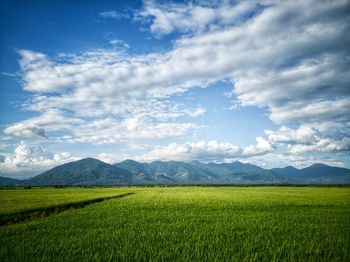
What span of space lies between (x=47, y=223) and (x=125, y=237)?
744 cm

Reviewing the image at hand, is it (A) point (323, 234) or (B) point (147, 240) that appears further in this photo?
(A) point (323, 234)

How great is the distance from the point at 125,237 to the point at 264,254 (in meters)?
6.35

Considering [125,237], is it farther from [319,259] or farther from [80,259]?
[319,259]

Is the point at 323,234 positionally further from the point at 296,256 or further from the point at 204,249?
the point at 204,249

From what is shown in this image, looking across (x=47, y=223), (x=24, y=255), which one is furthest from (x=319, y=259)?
(x=47, y=223)

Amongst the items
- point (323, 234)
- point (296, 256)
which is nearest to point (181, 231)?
point (296, 256)

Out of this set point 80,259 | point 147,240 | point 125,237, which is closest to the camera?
point 80,259

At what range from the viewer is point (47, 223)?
55.9 feet

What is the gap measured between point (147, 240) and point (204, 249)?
110 inches

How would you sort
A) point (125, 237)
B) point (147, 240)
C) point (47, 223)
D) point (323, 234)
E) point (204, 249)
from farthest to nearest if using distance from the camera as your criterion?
point (47, 223)
point (323, 234)
point (125, 237)
point (147, 240)
point (204, 249)

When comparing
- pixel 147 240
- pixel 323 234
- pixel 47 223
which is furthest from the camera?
pixel 47 223

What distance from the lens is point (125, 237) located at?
12531 mm

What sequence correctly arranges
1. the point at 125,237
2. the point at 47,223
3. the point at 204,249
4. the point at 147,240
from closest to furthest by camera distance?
the point at 204,249 < the point at 147,240 < the point at 125,237 < the point at 47,223

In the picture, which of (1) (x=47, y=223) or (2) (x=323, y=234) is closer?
(2) (x=323, y=234)
